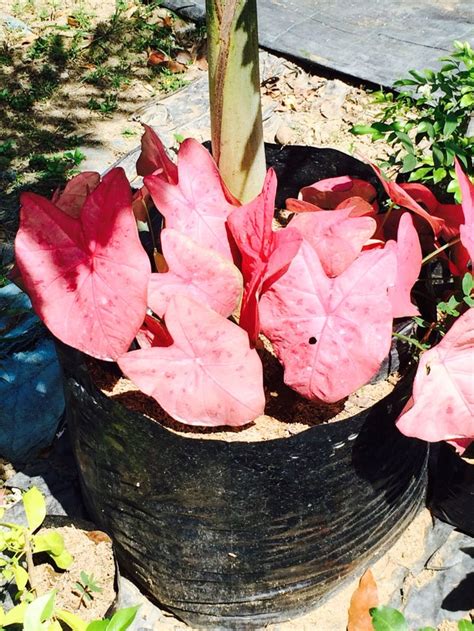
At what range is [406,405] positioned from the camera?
153 cm

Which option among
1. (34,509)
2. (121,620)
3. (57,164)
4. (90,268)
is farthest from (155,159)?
(57,164)

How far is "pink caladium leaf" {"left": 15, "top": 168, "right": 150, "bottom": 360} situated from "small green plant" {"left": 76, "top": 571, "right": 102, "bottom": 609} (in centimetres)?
60

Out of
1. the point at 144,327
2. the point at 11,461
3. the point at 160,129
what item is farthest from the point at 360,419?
the point at 160,129

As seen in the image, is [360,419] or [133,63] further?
[133,63]

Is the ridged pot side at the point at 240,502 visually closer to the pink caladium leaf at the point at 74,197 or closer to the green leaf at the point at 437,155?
the pink caladium leaf at the point at 74,197

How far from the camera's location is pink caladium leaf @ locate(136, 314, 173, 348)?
63.2 inches

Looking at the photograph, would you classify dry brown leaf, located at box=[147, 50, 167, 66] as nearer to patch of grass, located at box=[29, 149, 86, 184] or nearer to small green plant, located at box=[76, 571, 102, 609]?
patch of grass, located at box=[29, 149, 86, 184]

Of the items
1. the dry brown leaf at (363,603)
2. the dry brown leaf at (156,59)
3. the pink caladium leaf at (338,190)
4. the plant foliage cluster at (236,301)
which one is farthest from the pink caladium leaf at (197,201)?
the dry brown leaf at (156,59)

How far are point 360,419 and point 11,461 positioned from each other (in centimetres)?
119

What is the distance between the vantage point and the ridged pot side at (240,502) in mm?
1563

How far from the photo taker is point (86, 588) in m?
1.83

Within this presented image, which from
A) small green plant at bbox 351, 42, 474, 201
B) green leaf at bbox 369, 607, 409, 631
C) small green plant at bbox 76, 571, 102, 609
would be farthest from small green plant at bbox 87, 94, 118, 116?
green leaf at bbox 369, 607, 409, 631

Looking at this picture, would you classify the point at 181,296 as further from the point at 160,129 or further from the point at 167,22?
the point at 167,22

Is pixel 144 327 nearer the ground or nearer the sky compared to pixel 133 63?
nearer the sky
